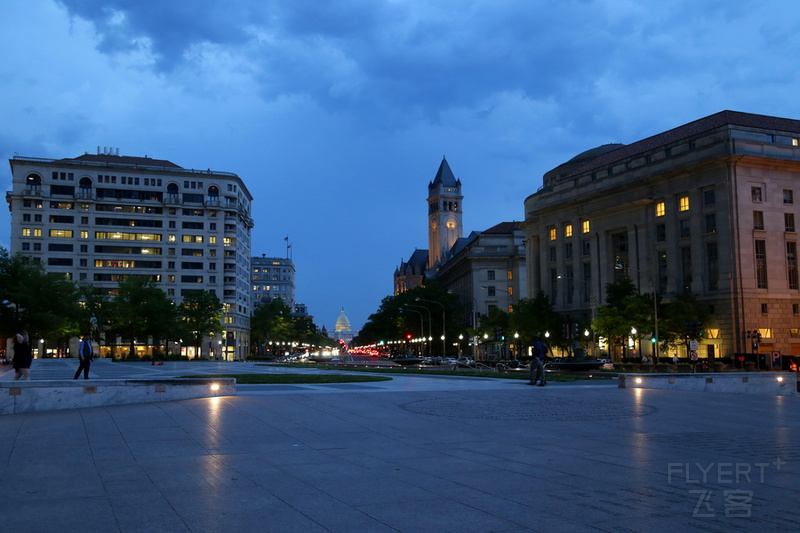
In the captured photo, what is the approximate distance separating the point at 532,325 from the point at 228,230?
69.8 meters

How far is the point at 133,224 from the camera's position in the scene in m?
128

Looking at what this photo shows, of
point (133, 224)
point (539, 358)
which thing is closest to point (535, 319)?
point (539, 358)

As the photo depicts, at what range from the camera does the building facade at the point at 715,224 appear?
68.9 metres

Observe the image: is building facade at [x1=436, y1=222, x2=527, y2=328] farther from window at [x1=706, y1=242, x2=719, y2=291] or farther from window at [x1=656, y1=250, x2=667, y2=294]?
window at [x1=706, y1=242, x2=719, y2=291]

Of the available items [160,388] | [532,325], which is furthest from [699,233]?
[160,388]

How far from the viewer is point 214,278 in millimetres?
133625

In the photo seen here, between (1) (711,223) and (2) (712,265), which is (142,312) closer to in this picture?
(2) (712,265)

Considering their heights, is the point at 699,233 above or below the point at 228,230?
below

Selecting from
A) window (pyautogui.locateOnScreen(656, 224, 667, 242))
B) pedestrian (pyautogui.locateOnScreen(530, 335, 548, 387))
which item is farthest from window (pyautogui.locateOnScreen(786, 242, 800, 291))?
pedestrian (pyautogui.locateOnScreen(530, 335, 548, 387))

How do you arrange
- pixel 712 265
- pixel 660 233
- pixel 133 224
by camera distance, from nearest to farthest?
pixel 712 265
pixel 660 233
pixel 133 224

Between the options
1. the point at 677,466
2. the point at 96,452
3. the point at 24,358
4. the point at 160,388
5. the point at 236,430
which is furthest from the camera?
the point at 24,358

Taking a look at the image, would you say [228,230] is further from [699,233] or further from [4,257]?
[699,233]

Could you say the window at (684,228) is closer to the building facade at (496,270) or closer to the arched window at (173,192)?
the building facade at (496,270)

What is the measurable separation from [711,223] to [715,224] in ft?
3.12
